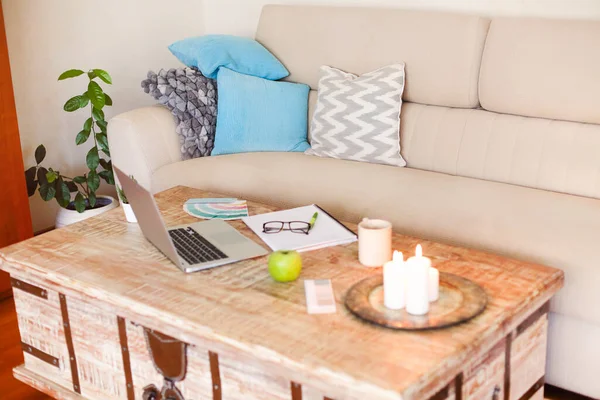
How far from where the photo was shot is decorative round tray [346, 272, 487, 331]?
4.91ft

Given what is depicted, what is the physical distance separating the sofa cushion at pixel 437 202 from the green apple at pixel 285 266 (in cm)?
→ 61

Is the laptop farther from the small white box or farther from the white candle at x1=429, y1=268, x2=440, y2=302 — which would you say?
the white candle at x1=429, y1=268, x2=440, y2=302

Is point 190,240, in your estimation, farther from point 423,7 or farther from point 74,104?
point 423,7

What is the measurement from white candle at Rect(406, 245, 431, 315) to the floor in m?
0.74

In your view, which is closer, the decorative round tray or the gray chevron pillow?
the decorative round tray

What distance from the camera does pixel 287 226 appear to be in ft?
6.71

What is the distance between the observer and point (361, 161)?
282 centimetres

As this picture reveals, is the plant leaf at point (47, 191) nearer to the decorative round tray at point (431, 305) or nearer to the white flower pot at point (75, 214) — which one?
the white flower pot at point (75, 214)

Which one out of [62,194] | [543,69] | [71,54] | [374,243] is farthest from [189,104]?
[374,243]

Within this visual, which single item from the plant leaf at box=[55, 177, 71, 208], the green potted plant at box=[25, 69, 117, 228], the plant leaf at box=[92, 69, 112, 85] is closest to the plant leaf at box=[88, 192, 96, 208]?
the green potted plant at box=[25, 69, 117, 228]

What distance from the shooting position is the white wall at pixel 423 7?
8.85 ft

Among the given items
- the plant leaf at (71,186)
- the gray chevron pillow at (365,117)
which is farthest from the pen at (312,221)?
the plant leaf at (71,186)

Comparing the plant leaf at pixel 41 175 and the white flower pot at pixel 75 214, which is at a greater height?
the plant leaf at pixel 41 175

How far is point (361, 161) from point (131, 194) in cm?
111
